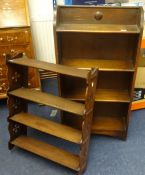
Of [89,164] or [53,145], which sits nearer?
[89,164]

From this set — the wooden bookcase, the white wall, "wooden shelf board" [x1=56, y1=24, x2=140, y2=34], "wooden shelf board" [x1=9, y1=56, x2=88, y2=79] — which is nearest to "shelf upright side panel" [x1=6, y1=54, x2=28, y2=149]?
"wooden shelf board" [x1=9, y1=56, x2=88, y2=79]

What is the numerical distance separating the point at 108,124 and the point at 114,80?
402mm

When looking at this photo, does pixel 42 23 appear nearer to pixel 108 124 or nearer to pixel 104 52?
pixel 104 52

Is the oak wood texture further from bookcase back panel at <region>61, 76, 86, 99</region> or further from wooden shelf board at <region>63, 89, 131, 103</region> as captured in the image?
wooden shelf board at <region>63, 89, 131, 103</region>

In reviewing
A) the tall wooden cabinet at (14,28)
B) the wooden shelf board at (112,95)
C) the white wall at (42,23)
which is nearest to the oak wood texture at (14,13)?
the tall wooden cabinet at (14,28)

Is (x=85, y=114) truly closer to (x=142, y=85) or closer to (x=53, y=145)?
(x=53, y=145)

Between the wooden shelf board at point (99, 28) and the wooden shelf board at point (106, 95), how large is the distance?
556 mm

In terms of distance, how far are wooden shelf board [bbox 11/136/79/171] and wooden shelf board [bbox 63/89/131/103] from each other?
0.44 meters

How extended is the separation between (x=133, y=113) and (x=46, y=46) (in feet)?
4.34

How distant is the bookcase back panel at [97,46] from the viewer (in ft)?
5.73

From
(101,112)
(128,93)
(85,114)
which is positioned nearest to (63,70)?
(85,114)

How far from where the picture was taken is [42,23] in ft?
8.91

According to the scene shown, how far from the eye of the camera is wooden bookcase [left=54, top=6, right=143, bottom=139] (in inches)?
62.8

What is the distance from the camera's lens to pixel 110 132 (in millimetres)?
1994
